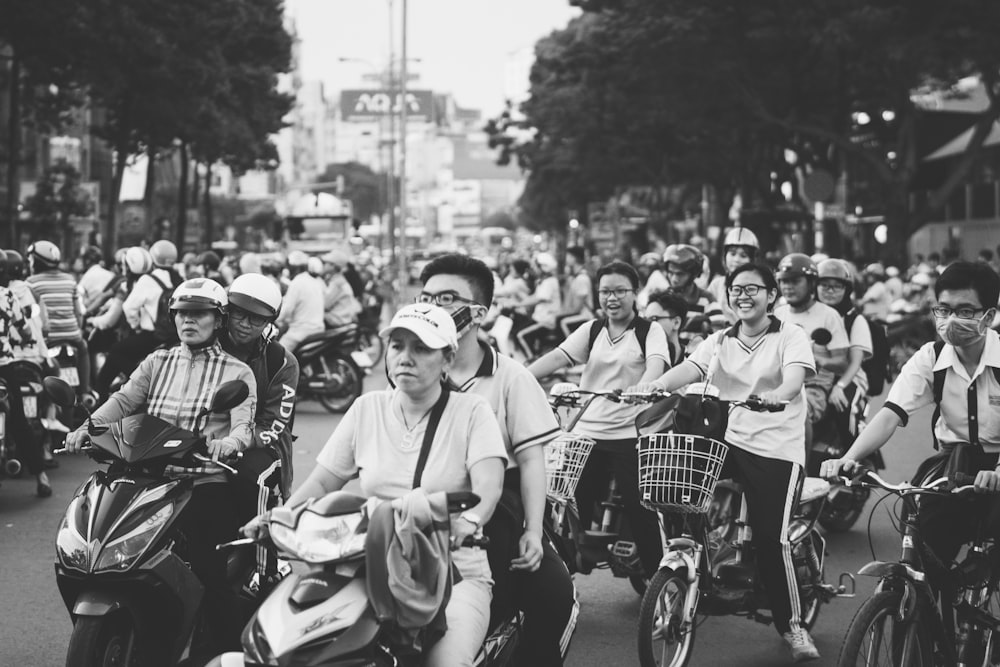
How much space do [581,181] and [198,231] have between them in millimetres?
17623

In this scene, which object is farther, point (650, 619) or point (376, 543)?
point (650, 619)

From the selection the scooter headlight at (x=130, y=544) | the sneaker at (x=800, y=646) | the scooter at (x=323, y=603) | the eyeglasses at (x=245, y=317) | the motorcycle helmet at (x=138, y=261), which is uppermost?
the eyeglasses at (x=245, y=317)

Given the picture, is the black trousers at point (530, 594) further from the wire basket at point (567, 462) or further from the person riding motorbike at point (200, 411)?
the wire basket at point (567, 462)

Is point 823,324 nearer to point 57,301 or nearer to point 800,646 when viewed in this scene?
point 800,646

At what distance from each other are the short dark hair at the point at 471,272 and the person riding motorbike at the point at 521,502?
62 millimetres

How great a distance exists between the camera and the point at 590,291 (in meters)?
19.8

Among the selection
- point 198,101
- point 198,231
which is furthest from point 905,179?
point 198,231

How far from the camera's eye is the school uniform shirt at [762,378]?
6.07m

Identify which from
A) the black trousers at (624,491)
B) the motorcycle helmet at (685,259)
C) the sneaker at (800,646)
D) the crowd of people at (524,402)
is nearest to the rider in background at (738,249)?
the motorcycle helmet at (685,259)

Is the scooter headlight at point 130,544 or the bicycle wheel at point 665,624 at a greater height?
the scooter headlight at point 130,544

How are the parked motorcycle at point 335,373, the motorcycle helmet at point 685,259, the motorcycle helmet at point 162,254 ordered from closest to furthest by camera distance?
the motorcycle helmet at point 685,259
the motorcycle helmet at point 162,254
the parked motorcycle at point 335,373

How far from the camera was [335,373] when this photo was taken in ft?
52.4

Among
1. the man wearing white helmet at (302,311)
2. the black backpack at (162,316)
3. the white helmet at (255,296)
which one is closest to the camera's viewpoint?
the white helmet at (255,296)

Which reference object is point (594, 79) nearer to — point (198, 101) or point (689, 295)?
point (198, 101)
